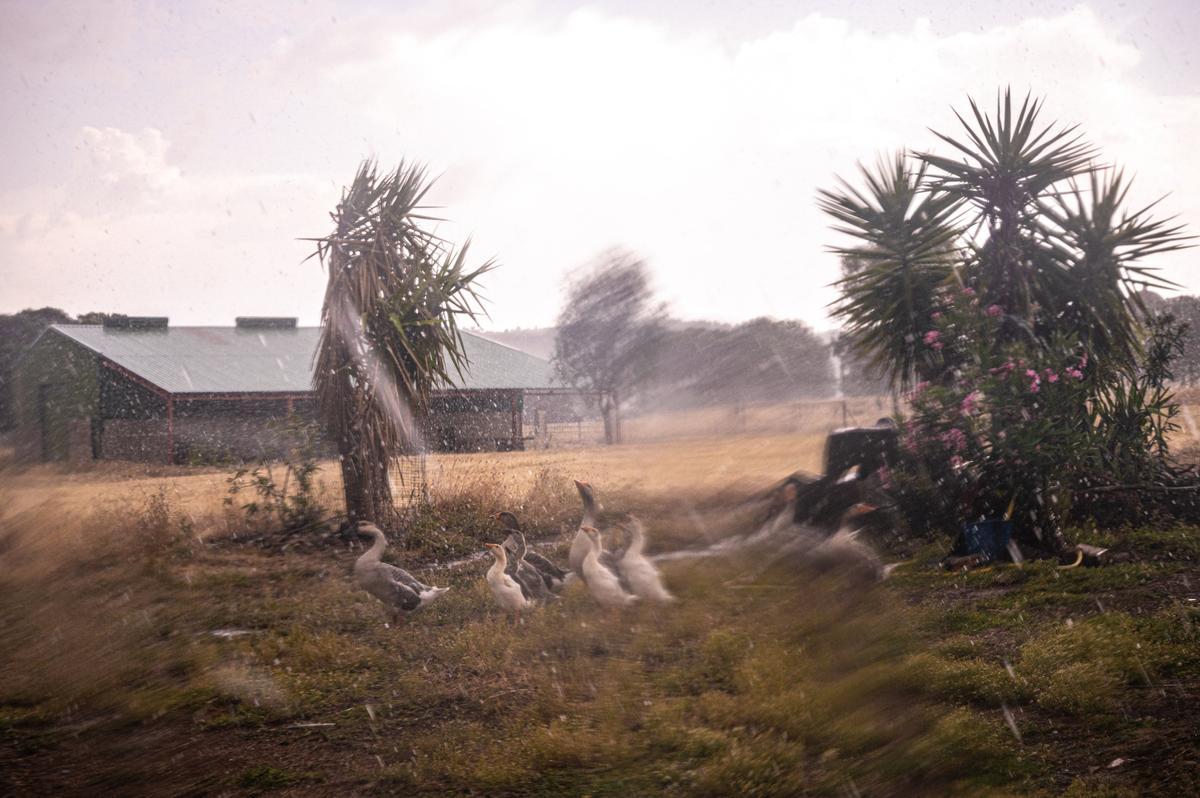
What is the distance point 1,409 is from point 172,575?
10.8 metres

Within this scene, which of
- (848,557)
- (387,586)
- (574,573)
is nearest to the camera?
(387,586)

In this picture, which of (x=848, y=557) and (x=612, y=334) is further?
(x=612, y=334)

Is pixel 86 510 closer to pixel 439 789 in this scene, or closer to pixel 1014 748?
pixel 439 789

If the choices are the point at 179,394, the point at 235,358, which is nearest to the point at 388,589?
the point at 179,394

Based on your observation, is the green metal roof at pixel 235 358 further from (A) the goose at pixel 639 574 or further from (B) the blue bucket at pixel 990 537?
(A) the goose at pixel 639 574

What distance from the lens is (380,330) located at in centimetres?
1186

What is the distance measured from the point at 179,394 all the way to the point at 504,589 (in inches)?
749

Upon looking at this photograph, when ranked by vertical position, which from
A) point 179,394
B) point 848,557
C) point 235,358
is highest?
point 235,358

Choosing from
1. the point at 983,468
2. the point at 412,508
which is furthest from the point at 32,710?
the point at 983,468

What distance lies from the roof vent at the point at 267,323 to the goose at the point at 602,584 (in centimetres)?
2588

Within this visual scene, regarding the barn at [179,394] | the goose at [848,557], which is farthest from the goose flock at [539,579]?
the barn at [179,394]

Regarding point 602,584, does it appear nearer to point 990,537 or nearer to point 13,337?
point 990,537

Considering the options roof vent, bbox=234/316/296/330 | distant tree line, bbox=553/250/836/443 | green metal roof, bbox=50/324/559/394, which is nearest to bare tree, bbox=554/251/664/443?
distant tree line, bbox=553/250/836/443

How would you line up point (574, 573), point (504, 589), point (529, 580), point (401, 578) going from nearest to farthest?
point (504, 589) → point (401, 578) → point (529, 580) → point (574, 573)
